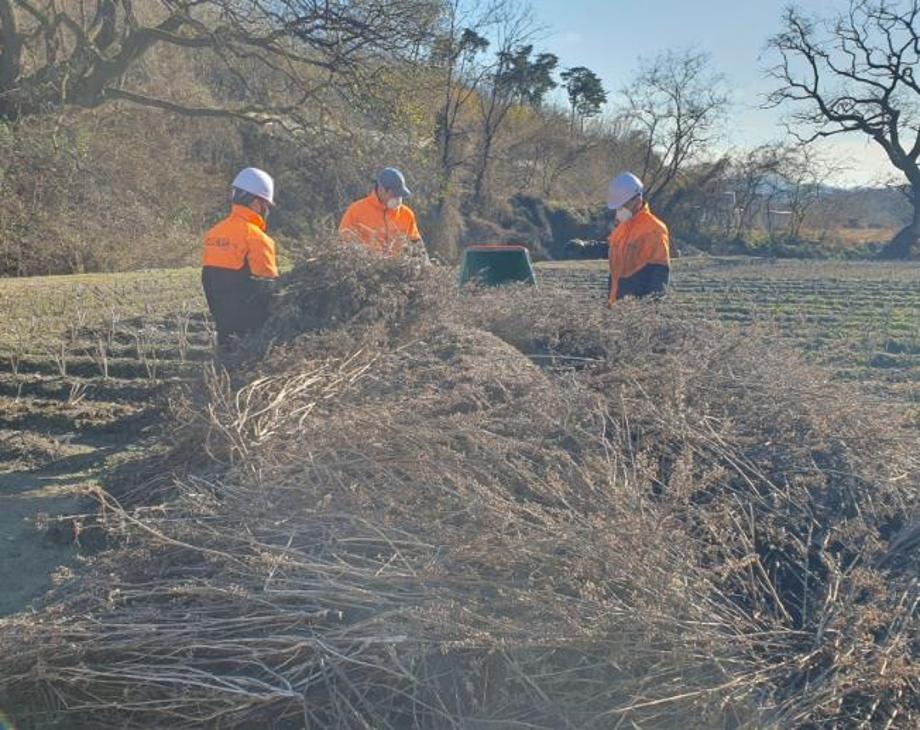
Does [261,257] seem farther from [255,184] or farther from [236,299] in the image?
[255,184]

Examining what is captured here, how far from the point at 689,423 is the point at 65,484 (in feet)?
12.2

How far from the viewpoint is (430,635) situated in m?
2.84

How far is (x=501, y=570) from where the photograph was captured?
10.0ft

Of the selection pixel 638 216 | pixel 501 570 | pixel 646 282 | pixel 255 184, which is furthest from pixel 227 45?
pixel 501 570

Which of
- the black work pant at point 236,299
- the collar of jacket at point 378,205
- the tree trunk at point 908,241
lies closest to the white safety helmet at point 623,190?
the collar of jacket at point 378,205

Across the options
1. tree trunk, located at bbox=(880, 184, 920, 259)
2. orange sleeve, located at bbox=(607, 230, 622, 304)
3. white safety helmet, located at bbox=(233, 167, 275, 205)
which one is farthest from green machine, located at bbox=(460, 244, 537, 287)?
tree trunk, located at bbox=(880, 184, 920, 259)

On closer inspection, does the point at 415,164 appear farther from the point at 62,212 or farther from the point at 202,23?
the point at 62,212

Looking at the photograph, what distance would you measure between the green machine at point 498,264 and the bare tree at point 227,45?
5433 mm

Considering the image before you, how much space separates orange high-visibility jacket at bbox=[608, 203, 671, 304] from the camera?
6.67 m

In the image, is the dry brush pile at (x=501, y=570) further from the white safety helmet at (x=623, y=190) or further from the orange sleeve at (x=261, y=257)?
the white safety helmet at (x=623, y=190)

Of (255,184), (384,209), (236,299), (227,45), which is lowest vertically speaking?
(236,299)

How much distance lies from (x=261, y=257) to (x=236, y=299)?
34 cm

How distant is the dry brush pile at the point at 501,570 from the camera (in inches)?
110

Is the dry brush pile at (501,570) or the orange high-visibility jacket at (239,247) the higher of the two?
the orange high-visibility jacket at (239,247)
